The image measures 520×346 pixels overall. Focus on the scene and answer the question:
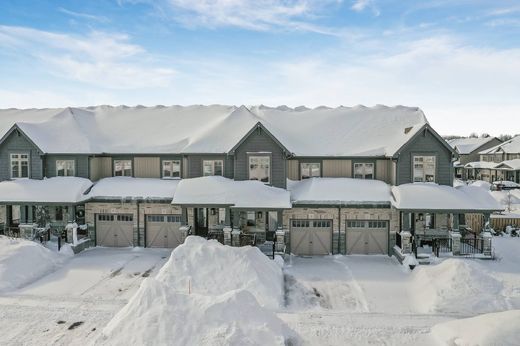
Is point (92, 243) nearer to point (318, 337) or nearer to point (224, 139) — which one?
point (224, 139)

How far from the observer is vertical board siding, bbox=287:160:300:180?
82.5 ft

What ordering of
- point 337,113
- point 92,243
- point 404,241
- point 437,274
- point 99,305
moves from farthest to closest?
1. point 337,113
2. point 92,243
3. point 404,241
4. point 437,274
5. point 99,305

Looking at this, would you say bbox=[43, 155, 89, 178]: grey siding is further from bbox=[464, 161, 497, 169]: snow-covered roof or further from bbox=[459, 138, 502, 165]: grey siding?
bbox=[459, 138, 502, 165]: grey siding

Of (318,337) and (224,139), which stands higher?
(224,139)

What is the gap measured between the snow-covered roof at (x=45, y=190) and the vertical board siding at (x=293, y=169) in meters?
12.9

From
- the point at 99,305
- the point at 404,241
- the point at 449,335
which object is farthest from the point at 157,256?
the point at 449,335

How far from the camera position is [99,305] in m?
15.5

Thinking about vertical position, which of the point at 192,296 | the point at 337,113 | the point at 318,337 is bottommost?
the point at 318,337

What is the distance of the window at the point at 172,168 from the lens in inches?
1006

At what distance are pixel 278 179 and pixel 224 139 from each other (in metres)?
4.58

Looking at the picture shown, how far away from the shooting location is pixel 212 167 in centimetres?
2453

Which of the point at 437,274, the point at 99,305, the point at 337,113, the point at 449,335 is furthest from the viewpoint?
the point at 337,113

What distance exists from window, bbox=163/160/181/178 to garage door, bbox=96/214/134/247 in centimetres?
372

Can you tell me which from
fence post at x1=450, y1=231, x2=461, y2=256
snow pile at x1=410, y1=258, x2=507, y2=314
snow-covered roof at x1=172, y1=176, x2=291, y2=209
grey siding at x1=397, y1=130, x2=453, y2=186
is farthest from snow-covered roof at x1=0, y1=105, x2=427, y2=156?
snow pile at x1=410, y1=258, x2=507, y2=314
